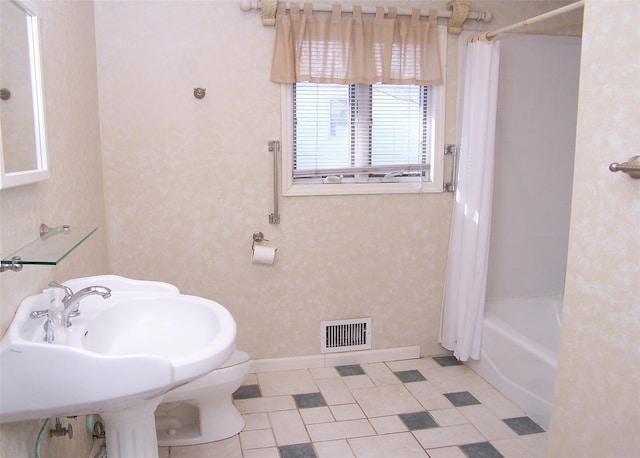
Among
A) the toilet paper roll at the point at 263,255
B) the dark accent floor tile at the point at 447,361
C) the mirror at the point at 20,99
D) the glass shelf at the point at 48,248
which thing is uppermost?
the mirror at the point at 20,99

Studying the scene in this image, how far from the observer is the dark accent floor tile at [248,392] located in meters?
2.83

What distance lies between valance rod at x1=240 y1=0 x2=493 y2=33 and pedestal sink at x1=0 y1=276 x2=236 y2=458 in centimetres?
164

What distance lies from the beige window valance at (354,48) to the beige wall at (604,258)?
1418 millimetres

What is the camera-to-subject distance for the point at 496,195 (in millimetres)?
3283

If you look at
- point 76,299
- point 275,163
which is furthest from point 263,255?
point 76,299

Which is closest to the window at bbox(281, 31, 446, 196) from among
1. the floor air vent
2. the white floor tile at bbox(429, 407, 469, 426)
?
the floor air vent

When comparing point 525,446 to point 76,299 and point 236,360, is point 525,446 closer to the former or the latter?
point 236,360

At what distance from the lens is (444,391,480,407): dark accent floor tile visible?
2762 mm

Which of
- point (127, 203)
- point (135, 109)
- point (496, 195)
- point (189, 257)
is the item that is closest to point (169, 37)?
point (135, 109)

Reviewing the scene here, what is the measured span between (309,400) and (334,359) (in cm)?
45

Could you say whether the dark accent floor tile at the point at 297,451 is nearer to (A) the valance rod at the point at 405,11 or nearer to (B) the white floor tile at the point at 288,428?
(B) the white floor tile at the point at 288,428

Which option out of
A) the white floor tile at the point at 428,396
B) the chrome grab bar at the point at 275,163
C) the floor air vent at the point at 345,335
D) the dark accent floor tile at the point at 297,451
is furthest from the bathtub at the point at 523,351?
the chrome grab bar at the point at 275,163

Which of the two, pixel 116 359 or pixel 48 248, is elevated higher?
pixel 48 248

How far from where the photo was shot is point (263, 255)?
2.92 m
